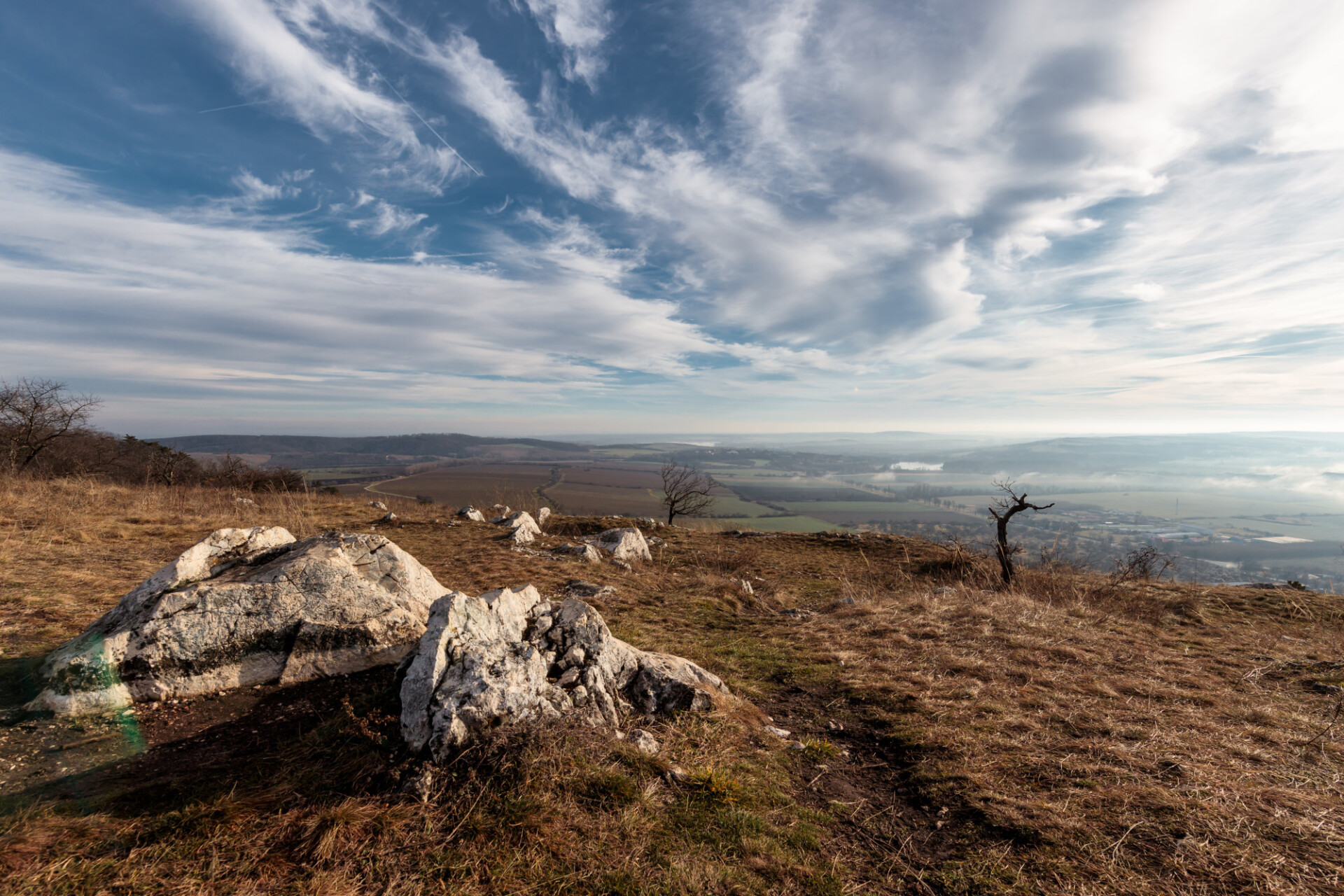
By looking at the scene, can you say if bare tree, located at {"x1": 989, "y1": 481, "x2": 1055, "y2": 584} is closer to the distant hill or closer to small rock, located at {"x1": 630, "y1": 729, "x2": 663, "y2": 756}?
small rock, located at {"x1": 630, "y1": 729, "x2": 663, "y2": 756}

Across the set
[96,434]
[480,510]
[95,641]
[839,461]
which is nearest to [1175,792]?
[95,641]

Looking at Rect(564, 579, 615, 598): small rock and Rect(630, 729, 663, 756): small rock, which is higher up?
Rect(630, 729, 663, 756): small rock

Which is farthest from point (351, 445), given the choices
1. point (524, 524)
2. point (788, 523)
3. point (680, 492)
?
point (524, 524)

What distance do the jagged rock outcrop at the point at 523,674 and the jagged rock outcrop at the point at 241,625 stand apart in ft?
4.68

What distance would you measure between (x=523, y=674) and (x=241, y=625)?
3137 mm

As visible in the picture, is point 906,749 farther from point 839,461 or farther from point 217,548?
point 839,461

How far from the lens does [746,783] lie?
14.1ft

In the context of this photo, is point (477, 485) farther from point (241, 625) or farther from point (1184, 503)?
point (1184, 503)

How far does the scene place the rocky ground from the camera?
3.00 meters

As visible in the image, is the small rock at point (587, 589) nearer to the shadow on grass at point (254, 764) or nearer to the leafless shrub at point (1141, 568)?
the shadow on grass at point (254, 764)

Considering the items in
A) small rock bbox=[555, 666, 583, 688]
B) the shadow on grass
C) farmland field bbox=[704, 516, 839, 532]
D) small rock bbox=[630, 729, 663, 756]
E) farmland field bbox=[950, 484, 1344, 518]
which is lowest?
farmland field bbox=[704, 516, 839, 532]

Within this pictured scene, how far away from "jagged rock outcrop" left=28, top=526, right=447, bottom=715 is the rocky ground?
243 mm

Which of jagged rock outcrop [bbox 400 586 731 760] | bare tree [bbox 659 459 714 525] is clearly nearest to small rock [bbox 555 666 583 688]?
jagged rock outcrop [bbox 400 586 731 760]

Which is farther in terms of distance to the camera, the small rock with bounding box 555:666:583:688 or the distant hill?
the distant hill
